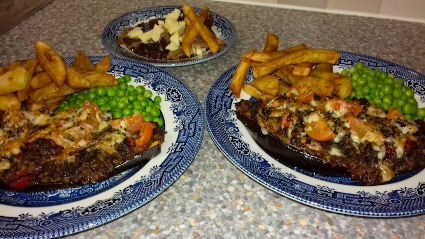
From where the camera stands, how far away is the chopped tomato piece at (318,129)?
2.56m

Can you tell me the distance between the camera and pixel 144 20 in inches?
189

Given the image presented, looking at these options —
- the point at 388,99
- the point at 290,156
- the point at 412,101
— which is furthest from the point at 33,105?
the point at 412,101

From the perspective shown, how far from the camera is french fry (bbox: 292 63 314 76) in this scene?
3.08 m

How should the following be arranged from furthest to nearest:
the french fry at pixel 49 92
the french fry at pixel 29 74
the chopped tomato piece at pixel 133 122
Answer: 1. the french fry at pixel 49 92
2. the french fry at pixel 29 74
3. the chopped tomato piece at pixel 133 122

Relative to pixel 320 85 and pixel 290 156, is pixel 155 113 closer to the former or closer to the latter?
pixel 290 156

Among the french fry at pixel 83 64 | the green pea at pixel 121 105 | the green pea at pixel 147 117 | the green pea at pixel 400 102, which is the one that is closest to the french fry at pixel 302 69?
the green pea at pixel 400 102

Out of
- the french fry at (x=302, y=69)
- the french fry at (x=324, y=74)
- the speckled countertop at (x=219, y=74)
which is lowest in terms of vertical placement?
the speckled countertop at (x=219, y=74)

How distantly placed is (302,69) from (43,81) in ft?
8.12

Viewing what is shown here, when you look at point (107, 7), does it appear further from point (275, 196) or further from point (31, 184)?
point (275, 196)

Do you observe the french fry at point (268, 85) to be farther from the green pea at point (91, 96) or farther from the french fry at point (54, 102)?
the french fry at point (54, 102)

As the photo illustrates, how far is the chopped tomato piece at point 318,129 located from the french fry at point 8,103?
2.47 metres

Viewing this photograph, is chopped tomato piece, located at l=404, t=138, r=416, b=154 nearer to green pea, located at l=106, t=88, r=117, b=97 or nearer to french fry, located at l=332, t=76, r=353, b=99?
french fry, located at l=332, t=76, r=353, b=99

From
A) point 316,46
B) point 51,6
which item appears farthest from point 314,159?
point 51,6

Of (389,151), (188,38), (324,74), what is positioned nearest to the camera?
(389,151)
